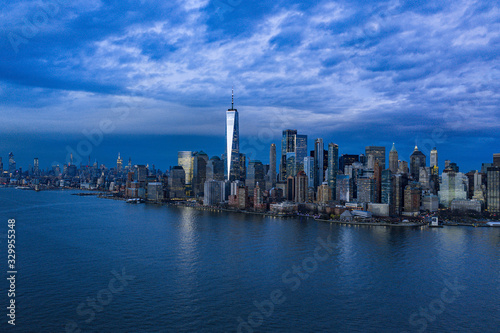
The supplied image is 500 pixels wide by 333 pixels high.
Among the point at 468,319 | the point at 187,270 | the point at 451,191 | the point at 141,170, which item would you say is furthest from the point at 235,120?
the point at 468,319

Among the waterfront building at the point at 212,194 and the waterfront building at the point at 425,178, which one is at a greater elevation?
the waterfront building at the point at 425,178

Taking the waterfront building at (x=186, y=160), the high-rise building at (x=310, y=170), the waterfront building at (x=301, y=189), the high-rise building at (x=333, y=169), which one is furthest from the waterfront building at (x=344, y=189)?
the waterfront building at (x=186, y=160)

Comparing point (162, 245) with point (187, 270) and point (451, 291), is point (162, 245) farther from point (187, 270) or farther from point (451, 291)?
point (451, 291)

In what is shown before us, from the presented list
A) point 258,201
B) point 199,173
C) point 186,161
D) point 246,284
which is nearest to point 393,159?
point 258,201

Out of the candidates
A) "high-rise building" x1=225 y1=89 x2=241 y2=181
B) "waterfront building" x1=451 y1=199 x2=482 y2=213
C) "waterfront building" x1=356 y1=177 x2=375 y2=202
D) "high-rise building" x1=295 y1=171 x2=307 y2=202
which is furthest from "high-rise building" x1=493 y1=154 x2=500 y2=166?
"high-rise building" x1=225 y1=89 x2=241 y2=181

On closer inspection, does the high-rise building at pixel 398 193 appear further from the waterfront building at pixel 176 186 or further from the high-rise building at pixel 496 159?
the waterfront building at pixel 176 186

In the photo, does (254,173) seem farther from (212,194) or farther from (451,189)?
(451,189)
